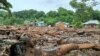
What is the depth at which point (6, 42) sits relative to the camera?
613 cm

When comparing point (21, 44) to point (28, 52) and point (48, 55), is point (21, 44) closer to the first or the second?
point (28, 52)

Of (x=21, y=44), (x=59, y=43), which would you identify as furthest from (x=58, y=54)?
(x=21, y=44)

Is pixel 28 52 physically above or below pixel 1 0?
below

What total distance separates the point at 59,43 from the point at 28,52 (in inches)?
24.7

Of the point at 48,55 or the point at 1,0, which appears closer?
the point at 48,55

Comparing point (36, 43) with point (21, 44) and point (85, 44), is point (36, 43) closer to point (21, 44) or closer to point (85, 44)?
point (21, 44)

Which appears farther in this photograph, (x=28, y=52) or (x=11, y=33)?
(x=11, y=33)

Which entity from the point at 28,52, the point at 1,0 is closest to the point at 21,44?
the point at 28,52

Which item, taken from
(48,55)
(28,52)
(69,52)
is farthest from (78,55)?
(28,52)

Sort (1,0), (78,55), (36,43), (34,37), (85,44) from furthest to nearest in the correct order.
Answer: (1,0) → (34,37) → (36,43) → (85,44) → (78,55)

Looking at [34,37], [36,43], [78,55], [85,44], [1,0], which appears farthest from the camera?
[1,0]

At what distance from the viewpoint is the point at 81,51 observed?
5.64m

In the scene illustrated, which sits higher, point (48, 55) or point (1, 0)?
point (1, 0)

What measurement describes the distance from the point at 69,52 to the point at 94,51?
509 millimetres
